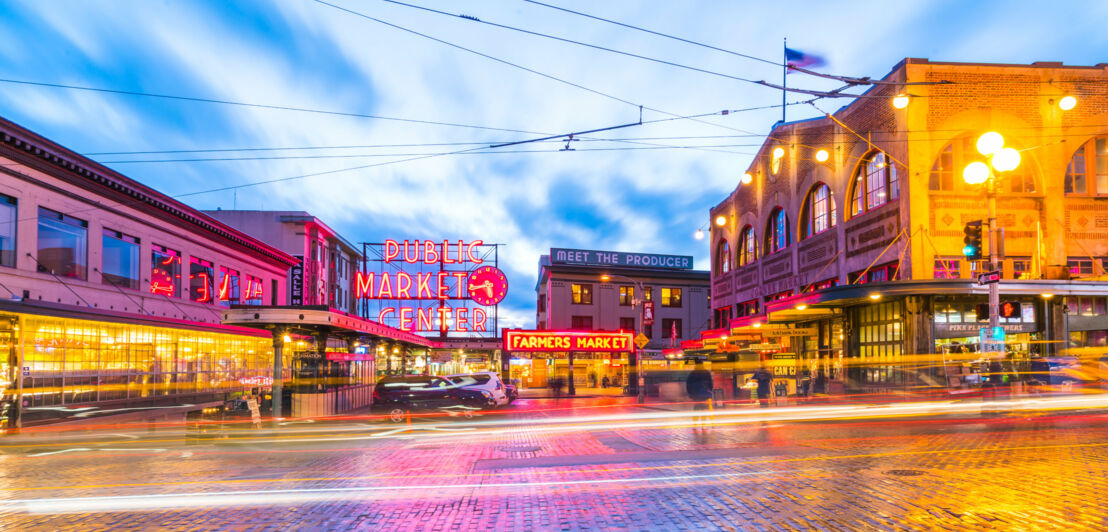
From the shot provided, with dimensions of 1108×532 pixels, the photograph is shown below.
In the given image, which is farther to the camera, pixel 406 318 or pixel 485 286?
pixel 485 286

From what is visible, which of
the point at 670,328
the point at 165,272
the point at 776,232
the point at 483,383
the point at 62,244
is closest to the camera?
the point at 62,244

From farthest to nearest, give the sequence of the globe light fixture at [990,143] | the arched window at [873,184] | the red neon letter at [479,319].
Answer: the red neon letter at [479,319] → the arched window at [873,184] → the globe light fixture at [990,143]

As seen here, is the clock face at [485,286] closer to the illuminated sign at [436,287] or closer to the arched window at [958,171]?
the illuminated sign at [436,287]

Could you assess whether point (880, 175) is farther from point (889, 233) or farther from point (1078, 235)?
point (1078, 235)

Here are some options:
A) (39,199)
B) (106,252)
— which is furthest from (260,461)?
(106,252)

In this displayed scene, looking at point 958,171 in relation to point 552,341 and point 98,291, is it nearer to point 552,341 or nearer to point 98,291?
point 552,341

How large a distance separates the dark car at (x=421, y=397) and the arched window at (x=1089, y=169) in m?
25.5

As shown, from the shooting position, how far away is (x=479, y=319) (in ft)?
171

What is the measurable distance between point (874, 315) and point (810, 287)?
19.1ft

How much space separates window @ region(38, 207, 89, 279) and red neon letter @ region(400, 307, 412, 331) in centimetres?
2796

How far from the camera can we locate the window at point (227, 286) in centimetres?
3531

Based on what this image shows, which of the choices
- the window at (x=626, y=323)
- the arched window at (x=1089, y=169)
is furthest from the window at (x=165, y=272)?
the window at (x=626, y=323)

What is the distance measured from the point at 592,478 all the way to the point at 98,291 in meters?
21.1

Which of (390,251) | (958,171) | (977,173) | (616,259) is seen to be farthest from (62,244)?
(616,259)
